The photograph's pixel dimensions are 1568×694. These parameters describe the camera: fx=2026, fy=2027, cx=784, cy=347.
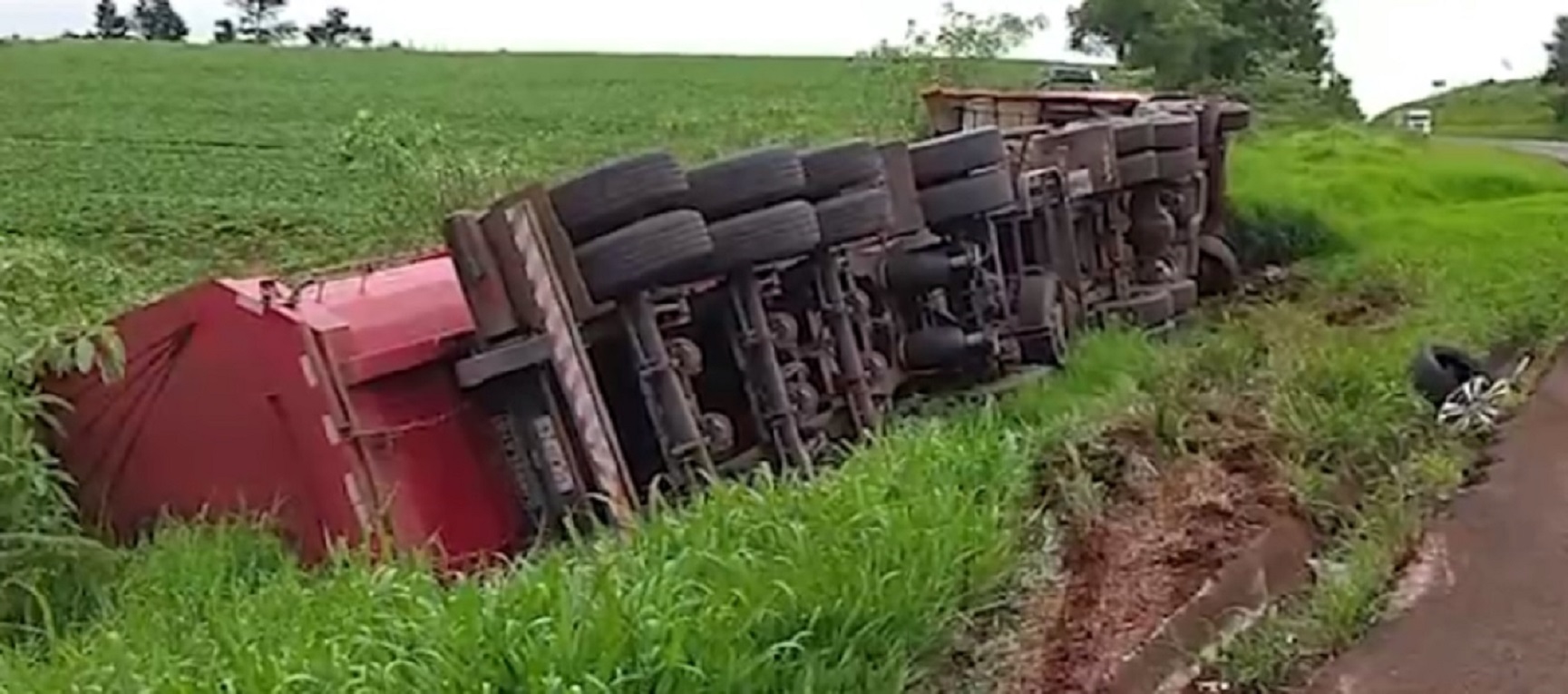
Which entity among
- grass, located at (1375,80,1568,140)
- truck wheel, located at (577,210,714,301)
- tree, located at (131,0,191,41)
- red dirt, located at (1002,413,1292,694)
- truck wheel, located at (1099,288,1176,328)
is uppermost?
tree, located at (131,0,191,41)

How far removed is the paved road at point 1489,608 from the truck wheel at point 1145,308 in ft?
8.90

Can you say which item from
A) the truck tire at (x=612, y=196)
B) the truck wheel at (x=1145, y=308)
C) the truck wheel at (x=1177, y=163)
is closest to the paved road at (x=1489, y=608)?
the truck tire at (x=612, y=196)

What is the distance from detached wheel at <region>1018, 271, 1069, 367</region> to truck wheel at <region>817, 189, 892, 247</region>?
5.19ft

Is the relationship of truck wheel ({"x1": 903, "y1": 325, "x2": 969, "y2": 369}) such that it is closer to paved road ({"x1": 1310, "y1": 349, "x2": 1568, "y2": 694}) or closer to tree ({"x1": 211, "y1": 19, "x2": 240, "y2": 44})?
paved road ({"x1": 1310, "y1": 349, "x2": 1568, "y2": 694})

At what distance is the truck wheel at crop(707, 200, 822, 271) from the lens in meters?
6.27

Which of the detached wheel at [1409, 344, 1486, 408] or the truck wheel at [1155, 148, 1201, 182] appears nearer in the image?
the detached wheel at [1409, 344, 1486, 408]

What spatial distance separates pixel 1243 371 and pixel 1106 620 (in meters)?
3.74

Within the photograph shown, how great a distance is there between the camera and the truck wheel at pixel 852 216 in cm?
675

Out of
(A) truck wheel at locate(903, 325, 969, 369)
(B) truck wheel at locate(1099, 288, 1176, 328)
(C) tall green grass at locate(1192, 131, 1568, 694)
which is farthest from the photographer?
(B) truck wheel at locate(1099, 288, 1176, 328)

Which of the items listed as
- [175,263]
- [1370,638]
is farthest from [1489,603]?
[175,263]

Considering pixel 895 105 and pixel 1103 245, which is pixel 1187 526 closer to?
pixel 1103 245

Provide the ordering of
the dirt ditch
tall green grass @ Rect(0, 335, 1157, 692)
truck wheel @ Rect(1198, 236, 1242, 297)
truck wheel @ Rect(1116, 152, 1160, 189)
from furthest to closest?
1. truck wheel @ Rect(1198, 236, 1242, 297)
2. truck wheel @ Rect(1116, 152, 1160, 189)
3. the dirt ditch
4. tall green grass @ Rect(0, 335, 1157, 692)

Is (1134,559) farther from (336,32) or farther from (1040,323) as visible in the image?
(336,32)

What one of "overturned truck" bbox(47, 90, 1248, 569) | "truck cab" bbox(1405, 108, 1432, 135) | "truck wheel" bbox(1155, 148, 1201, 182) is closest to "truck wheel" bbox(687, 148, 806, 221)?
"overturned truck" bbox(47, 90, 1248, 569)
